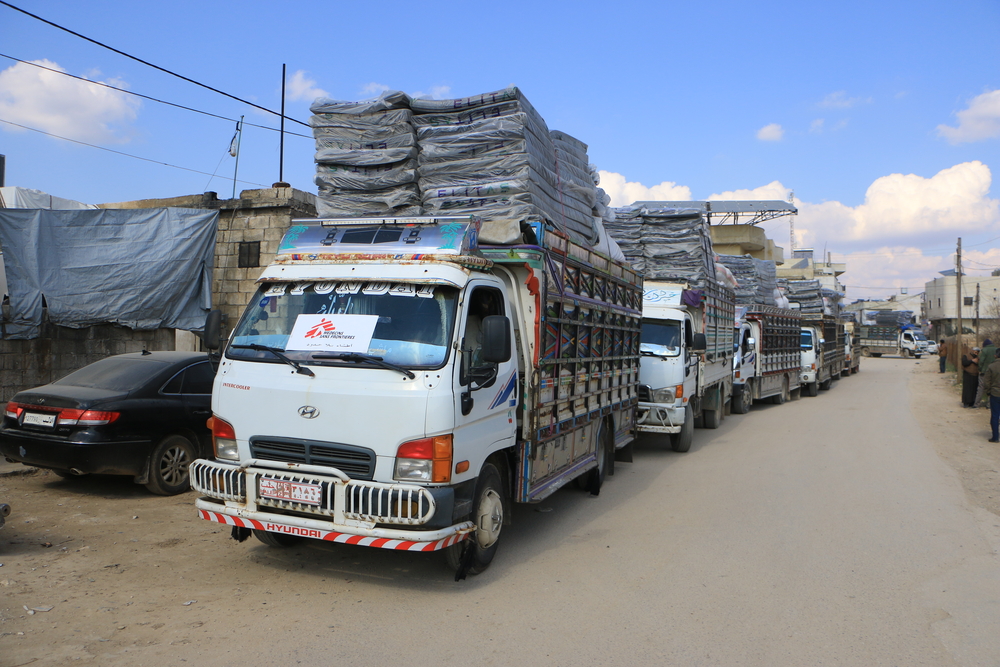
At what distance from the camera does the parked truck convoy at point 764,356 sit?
57.1ft

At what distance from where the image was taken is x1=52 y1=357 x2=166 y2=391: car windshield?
7.38 meters

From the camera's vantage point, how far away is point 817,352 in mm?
23797

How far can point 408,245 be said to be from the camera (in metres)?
5.33

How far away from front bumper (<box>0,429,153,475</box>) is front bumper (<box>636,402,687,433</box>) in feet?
23.4

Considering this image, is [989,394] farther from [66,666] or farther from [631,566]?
[66,666]

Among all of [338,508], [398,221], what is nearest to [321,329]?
[398,221]

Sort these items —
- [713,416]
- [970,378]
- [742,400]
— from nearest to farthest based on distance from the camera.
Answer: [713,416]
[742,400]
[970,378]

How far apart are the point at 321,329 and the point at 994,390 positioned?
38.7 feet

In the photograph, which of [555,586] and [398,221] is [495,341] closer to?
[398,221]

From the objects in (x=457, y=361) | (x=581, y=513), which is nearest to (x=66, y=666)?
(x=457, y=361)

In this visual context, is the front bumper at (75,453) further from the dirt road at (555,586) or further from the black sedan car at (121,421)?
the dirt road at (555,586)

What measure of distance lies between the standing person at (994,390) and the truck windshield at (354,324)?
1093 cm

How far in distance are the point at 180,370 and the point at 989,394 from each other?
12.5 meters

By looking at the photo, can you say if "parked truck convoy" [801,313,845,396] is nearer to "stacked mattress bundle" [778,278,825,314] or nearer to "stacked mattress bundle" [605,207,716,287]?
"stacked mattress bundle" [778,278,825,314]
